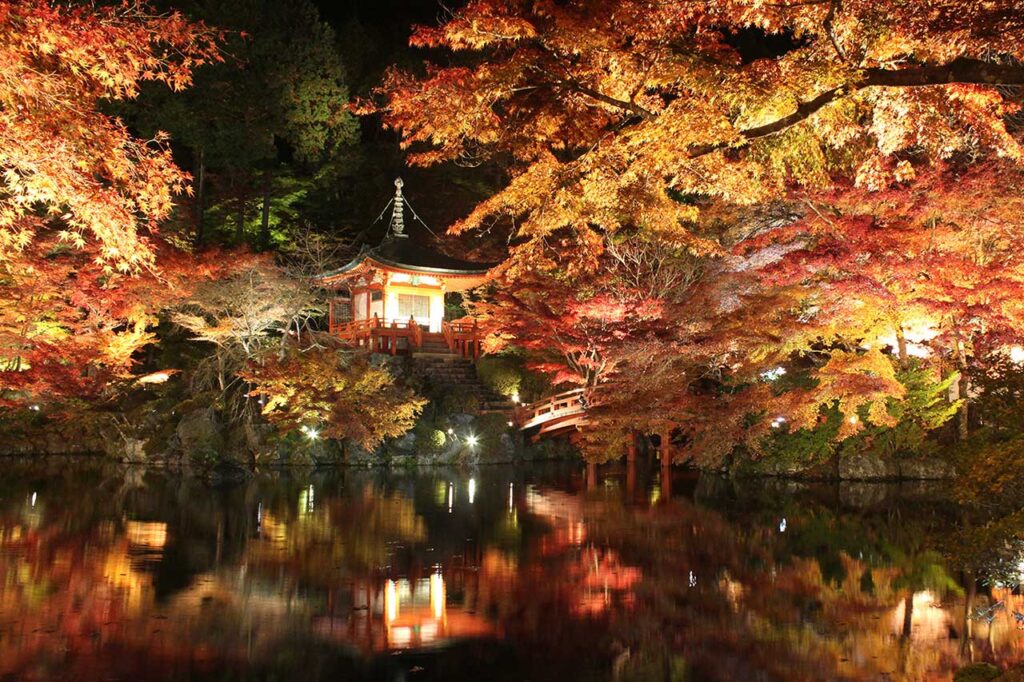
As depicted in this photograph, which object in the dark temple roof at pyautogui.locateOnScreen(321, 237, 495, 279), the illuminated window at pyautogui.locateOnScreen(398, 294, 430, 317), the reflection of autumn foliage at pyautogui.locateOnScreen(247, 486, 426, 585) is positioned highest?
the dark temple roof at pyautogui.locateOnScreen(321, 237, 495, 279)

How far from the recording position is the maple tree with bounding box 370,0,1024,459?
6605 mm

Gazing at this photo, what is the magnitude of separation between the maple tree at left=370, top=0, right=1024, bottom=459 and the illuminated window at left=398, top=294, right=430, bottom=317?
36.0ft

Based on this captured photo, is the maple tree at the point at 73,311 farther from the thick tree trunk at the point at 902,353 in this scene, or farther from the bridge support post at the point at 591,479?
the thick tree trunk at the point at 902,353

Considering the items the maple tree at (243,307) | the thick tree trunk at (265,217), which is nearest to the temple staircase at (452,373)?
the maple tree at (243,307)

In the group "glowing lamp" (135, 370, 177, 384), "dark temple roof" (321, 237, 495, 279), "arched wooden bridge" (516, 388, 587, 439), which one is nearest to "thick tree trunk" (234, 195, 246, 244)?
"dark temple roof" (321, 237, 495, 279)

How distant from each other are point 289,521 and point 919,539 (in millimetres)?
8512

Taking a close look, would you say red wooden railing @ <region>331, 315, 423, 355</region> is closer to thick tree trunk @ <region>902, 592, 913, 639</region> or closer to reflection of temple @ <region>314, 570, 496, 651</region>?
reflection of temple @ <region>314, 570, 496, 651</region>

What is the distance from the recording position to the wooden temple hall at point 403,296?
2430 cm

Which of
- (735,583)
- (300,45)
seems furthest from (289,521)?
(300,45)

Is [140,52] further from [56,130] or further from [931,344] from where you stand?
[931,344]

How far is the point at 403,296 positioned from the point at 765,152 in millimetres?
18705

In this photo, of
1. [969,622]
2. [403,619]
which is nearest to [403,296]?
[403,619]

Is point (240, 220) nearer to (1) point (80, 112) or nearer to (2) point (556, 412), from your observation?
(2) point (556, 412)

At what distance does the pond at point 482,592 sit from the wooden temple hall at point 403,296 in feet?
37.1
